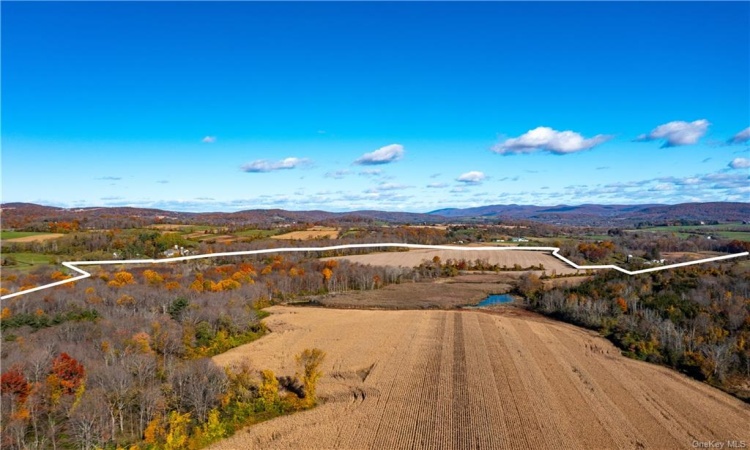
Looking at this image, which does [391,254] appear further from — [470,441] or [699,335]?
[470,441]

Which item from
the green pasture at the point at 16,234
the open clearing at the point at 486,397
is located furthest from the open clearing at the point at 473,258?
the green pasture at the point at 16,234

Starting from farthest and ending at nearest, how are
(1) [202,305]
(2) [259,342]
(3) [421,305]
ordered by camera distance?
(3) [421,305]
(1) [202,305]
(2) [259,342]

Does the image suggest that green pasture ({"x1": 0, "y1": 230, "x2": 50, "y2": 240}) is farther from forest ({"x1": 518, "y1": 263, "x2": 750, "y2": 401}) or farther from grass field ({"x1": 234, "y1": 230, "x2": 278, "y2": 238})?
forest ({"x1": 518, "y1": 263, "x2": 750, "y2": 401})

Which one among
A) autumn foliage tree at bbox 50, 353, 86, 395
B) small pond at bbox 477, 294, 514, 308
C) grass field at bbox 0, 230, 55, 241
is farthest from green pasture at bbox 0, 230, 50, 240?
small pond at bbox 477, 294, 514, 308

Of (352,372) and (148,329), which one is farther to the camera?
(148,329)

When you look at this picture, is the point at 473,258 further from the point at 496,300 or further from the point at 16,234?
the point at 16,234

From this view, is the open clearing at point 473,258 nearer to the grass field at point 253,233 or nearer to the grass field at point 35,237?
the grass field at point 253,233

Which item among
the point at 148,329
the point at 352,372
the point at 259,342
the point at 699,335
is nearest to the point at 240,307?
the point at 259,342
